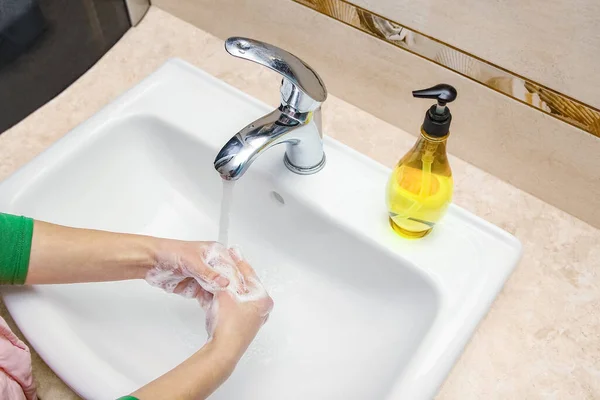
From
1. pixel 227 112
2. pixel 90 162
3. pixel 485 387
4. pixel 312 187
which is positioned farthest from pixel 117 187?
pixel 485 387

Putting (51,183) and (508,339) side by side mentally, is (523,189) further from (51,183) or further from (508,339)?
(51,183)

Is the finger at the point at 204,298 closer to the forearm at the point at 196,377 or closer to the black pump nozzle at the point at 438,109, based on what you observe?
the forearm at the point at 196,377

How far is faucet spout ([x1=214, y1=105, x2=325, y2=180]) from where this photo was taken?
2.23ft

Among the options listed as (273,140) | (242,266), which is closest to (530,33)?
(273,140)

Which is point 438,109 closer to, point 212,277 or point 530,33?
point 530,33

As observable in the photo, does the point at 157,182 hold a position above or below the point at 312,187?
below

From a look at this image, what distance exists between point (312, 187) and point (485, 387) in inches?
12.4

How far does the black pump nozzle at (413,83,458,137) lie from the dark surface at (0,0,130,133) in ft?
1.94

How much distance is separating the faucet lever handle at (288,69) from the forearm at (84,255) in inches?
9.5

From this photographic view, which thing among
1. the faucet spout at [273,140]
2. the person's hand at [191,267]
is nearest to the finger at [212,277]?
the person's hand at [191,267]

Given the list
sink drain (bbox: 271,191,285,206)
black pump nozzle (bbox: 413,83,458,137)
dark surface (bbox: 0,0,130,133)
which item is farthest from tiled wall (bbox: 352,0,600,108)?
dark surface (bbox: 0,0,130,133)

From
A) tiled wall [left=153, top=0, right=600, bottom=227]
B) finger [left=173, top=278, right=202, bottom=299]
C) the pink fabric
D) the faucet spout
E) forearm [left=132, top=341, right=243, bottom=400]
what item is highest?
tiled wall [left=153, top=0, right=600, bottom=227]

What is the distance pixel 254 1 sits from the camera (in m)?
0.88

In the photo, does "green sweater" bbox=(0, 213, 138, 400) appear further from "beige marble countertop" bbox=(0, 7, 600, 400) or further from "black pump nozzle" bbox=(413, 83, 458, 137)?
"black pump nozzle" bbox=(413, 83, 458, 137)
